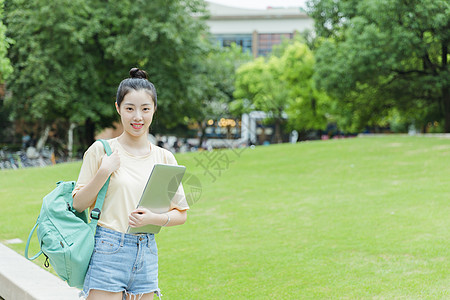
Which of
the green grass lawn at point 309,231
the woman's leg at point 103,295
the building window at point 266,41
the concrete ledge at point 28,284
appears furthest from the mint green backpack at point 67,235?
the building window at point 266,41

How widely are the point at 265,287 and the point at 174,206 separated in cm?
289

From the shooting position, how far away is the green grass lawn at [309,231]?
5.35 meters

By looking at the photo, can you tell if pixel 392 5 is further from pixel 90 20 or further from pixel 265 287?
pixel 265 287

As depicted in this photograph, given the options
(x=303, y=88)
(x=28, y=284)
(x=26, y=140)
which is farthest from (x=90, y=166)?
(x=303, y=88)

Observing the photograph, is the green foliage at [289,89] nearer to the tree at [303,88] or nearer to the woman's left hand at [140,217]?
the tree at [303,88]

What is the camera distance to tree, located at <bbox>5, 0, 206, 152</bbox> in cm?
2130

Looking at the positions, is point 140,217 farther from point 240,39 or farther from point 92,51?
point 240,39

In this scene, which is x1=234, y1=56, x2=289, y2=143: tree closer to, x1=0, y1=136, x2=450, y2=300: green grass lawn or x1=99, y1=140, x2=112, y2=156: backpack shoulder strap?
x1=0, y1=136, x2=450, y2=300: green grass lawn

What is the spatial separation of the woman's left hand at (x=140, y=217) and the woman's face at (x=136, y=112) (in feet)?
1.35

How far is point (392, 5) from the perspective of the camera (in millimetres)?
19359

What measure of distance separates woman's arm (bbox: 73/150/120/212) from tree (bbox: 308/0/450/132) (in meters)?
18.3

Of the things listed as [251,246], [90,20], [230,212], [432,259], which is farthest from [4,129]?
[432,259]

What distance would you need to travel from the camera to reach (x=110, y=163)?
8.40 feet

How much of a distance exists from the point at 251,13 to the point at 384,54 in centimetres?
6041
